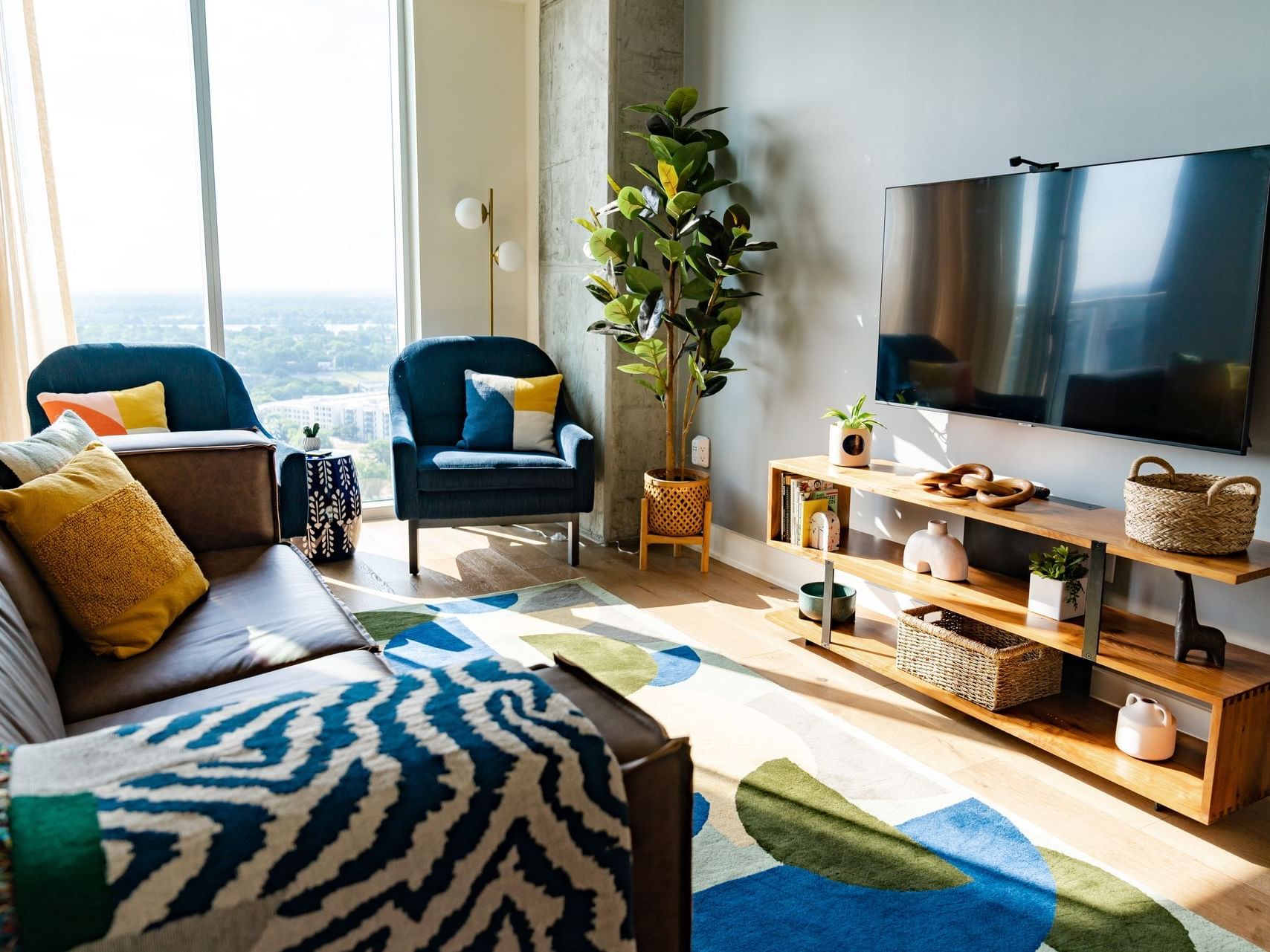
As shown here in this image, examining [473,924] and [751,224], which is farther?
[751,224]

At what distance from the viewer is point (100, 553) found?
77.3 inches

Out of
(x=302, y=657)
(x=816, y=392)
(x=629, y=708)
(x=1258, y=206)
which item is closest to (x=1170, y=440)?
(x=1258, y=206)

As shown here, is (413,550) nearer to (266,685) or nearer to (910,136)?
(266,685)

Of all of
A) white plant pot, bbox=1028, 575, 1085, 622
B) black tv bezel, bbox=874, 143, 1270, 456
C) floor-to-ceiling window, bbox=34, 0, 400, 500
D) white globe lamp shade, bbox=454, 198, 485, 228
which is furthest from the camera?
white globe lamp shade, bbox=454, 198, 485, 228

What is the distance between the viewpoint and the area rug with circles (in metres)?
1.77

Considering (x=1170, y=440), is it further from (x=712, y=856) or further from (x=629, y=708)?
(x=629, y=708)

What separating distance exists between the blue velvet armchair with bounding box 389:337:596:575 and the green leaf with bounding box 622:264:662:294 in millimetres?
631

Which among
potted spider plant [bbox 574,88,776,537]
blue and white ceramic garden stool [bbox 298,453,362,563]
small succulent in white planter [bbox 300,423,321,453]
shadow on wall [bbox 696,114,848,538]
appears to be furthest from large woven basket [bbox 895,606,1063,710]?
small succulent in white planter [bbox 300,423,321,453]

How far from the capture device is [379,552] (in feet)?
13.9

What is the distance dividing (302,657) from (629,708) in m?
1.05

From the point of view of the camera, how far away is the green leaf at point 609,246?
3.86 metres

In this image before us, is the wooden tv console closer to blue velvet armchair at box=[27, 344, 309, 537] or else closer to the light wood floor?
the light wood floor

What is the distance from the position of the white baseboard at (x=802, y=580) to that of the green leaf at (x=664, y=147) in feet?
4.98

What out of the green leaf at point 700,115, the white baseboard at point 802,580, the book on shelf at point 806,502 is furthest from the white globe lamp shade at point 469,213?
the book on shelf at point 806,502
